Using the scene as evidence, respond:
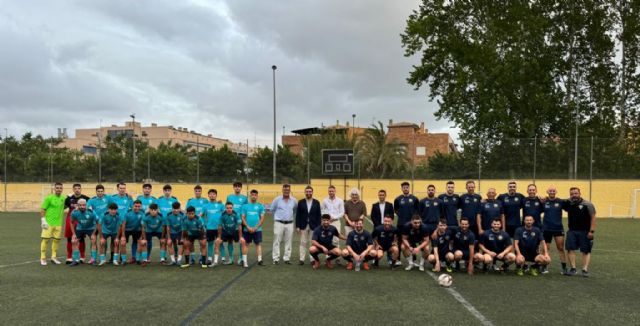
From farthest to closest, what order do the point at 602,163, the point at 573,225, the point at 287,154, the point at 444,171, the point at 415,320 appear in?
the point at 287,154 < the point at 444,171 < the point at 602,163 < the point at 573,225 < the point at 415,320

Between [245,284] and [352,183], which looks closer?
[245,284]

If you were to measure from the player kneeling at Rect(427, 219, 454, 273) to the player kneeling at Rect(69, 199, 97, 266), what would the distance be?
6.98 m

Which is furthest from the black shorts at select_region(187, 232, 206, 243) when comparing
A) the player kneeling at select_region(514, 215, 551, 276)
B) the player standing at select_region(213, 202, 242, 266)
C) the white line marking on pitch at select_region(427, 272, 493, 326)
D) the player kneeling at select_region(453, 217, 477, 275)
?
the player kneeling at select_region(514, 215, 551, 276)

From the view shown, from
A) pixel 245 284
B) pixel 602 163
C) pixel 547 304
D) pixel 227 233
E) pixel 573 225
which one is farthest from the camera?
pixel 602 163

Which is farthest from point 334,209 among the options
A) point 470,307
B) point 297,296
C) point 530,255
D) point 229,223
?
point 470,307

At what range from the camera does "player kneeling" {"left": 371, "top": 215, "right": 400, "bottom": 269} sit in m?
9.30

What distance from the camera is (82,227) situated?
31.3 feet

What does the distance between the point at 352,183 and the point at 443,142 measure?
3989 cm

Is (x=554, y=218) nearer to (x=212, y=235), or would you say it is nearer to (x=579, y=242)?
(x=579, y=242)

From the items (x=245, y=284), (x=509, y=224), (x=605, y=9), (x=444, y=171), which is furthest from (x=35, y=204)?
(x=605, y=9)

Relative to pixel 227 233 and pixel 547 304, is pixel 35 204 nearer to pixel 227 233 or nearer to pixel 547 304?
pixel 227 233

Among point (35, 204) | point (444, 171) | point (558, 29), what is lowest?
point (35, 204)

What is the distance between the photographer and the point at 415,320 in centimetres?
554

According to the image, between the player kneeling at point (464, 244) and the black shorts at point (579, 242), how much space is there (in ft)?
6.14
